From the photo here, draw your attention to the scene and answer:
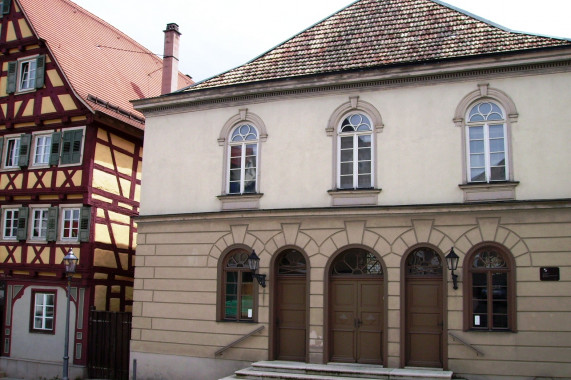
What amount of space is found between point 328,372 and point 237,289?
3.52 metres

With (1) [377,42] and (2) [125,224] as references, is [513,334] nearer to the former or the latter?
(1) [377,42]

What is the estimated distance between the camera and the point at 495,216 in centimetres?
1477

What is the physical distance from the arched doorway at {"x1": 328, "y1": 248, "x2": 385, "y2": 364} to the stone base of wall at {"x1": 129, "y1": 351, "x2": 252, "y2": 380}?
2.49m

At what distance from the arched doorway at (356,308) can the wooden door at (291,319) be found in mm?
802

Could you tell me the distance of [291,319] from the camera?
54.6ft

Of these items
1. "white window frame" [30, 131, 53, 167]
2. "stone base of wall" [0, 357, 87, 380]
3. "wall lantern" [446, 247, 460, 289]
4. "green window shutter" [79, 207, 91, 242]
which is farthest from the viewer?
"white window frame" [30, 131, 53, 167]

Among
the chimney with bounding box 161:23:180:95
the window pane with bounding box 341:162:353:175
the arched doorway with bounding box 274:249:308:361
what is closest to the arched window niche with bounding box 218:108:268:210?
the arched doorway with bounding box 274:249:308:361

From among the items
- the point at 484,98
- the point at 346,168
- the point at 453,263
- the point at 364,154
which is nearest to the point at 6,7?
the point at 346,168

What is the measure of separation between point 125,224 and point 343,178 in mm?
9848

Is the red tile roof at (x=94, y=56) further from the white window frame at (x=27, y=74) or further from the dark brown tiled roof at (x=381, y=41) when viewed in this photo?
the dark brown tiled roof at (x=381, y=41)

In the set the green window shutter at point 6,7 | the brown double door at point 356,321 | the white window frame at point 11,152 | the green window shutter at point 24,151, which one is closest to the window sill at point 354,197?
the brown double door at point 356,321

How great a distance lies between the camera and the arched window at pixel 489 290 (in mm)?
14547

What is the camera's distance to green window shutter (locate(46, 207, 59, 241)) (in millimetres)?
21547

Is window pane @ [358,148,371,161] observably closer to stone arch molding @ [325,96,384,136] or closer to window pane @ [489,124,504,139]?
stone arch molding @ [325,96,384,136]
